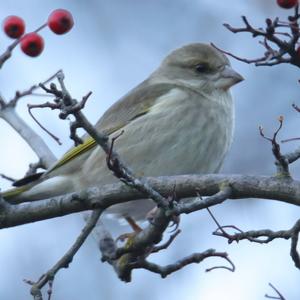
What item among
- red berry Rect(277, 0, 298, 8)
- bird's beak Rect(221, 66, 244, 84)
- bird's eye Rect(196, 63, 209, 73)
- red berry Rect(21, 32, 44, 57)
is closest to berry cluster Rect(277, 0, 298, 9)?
red berry Rect(277, 0, 298, 8)

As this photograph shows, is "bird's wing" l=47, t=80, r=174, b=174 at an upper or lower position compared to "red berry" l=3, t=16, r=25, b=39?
lower

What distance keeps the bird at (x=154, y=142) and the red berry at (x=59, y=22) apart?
3.49 feet

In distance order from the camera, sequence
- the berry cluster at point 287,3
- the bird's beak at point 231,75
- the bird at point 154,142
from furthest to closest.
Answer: the bird's beak at point 231,75 < the bird at point 154,142 < the berry cluster at point 287,3

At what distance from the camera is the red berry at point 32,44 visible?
5051 millimetres

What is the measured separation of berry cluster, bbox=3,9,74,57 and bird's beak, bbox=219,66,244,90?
1867mm

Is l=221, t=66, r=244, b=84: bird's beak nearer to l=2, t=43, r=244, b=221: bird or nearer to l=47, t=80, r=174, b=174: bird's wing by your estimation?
l=2, t=43, r=244, b=221: bird

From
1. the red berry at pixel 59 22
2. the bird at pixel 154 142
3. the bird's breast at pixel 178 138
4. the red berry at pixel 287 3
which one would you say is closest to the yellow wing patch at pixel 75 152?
the bird at pixel 154 142

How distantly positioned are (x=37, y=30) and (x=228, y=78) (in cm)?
211

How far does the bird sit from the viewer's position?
18.9 feet

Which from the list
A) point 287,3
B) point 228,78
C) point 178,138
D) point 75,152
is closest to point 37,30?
point 75,152

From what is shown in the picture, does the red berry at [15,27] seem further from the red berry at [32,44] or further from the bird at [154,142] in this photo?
the bird at [154,142]

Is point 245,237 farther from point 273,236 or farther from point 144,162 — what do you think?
point 144,162

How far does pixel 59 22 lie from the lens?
4965 mm

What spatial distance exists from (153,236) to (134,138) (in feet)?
5.14
